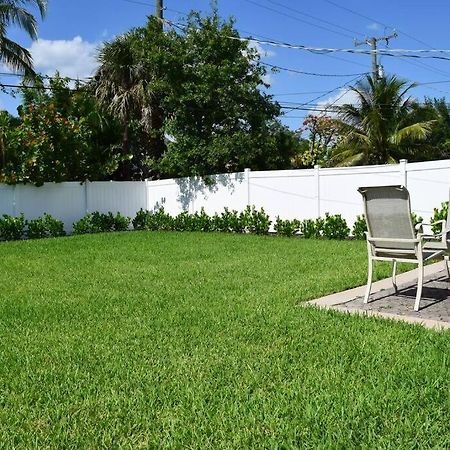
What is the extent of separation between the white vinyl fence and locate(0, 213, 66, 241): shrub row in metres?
0.80

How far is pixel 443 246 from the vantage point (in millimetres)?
5352

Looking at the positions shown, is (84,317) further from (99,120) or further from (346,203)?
(99,120)

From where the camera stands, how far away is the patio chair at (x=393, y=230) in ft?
16.6

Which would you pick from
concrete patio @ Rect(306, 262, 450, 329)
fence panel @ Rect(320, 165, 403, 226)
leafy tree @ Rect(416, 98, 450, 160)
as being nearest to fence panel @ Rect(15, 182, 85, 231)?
fence panel @ Rect(320, 165, 403, 226)

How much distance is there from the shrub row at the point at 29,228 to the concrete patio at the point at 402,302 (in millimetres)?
10998

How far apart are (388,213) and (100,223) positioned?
12.1m

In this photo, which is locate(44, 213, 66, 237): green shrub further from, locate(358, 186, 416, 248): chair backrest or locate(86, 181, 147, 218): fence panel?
locate(358, 186, 416, 248): chair backrest

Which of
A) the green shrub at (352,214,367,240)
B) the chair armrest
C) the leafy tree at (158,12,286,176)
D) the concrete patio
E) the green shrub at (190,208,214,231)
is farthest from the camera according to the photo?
the leafy tree at (158,12,286,176)

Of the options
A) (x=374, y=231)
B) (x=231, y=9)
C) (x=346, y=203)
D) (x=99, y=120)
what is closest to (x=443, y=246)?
(x=374, y=231)

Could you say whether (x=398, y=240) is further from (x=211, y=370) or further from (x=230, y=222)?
(x=230, y=222)

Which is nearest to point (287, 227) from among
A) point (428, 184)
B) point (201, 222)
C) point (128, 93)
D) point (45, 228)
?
point (201, 222)

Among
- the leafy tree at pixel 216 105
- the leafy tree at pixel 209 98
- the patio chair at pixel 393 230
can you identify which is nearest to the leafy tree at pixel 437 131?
the leafy tree at pixel 209 98

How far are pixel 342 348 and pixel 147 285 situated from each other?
10.9 feet

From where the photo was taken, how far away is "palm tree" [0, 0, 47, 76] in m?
17.1
